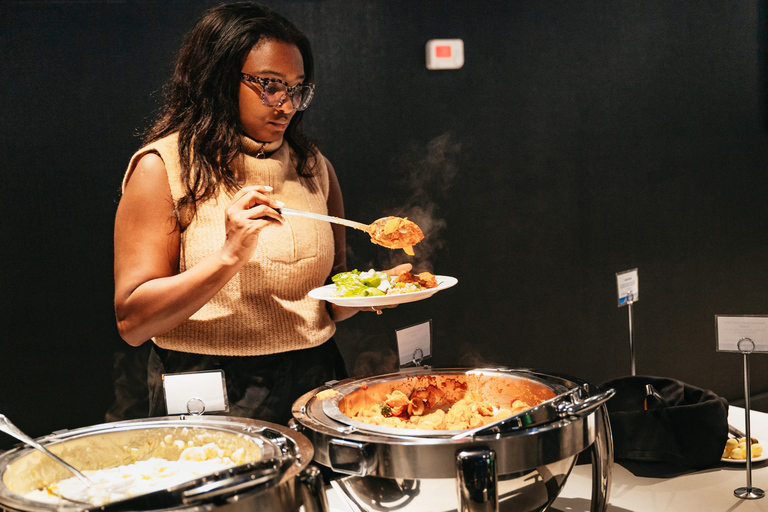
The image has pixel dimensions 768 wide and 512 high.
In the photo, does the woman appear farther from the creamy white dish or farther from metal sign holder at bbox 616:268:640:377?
metal sign holder at bbox 616:268:640:377

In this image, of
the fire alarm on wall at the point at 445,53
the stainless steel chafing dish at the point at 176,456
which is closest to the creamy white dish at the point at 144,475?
the stainless steel chafing dish at the point at 176,456

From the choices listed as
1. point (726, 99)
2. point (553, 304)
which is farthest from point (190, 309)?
point (726, 99)

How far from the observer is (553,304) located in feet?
12.6

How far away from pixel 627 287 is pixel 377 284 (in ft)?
4.05

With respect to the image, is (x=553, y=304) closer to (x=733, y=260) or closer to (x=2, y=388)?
(x=733, y=260)

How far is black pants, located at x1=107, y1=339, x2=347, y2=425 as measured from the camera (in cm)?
159

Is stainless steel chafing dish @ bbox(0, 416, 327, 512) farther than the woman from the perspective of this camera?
No

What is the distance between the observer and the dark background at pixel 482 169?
226 centimetres

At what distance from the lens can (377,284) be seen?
1.70 metres

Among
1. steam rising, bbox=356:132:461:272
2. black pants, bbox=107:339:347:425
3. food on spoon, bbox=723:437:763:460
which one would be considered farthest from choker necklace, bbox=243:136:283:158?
steam rising, bbox=356:132:461:272

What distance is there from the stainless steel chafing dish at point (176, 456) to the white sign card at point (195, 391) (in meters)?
0.07

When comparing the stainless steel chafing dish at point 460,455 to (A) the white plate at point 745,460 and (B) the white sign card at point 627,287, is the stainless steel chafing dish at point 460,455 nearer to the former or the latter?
(A) the white plate at point 745,460

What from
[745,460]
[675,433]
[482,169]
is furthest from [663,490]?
[482,169]

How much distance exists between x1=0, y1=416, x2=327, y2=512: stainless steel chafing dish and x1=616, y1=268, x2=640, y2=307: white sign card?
1737mm
